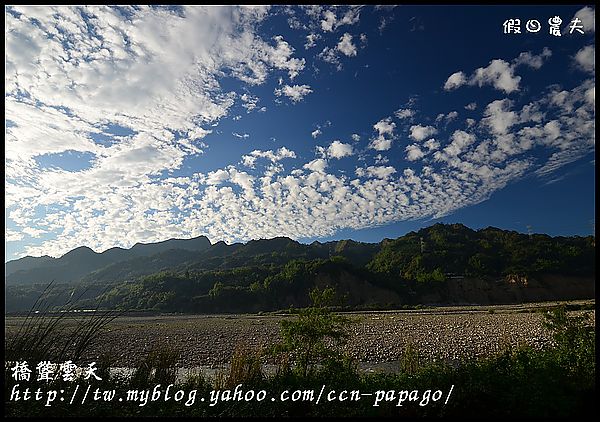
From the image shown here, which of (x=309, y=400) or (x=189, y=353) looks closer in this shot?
(x=309, y=400)

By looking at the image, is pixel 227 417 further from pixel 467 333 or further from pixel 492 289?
pixel 492 289

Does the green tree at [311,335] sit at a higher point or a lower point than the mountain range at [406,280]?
higher

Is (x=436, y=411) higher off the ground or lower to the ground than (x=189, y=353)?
higher

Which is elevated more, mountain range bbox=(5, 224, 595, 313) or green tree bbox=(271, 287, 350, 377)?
green tree bbox=(271, 287, 350, 377)

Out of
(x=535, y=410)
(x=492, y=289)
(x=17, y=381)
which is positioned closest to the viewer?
(x=535, y=410)

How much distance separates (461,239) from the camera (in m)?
109

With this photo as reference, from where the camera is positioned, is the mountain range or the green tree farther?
the mountain range

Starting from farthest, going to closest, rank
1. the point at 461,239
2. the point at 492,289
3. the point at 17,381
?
the point at 461,239
the point at 492,289
the point at 17,381

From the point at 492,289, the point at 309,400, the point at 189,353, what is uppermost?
the point at 309,400

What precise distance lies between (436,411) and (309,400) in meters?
2.10

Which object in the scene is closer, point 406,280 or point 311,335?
point 311,335

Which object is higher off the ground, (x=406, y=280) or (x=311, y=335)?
(x=311, y=335)

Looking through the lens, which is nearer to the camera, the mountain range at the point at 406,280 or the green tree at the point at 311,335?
the green tree at the point at 311,335

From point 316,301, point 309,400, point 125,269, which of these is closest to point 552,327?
point 316,301
